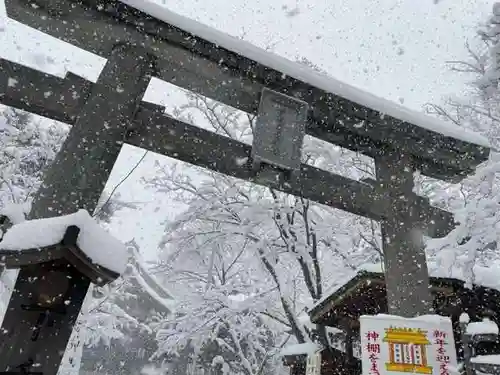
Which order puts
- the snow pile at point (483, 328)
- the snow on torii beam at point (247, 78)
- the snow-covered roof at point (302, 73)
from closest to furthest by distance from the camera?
the snow on torii beam at point (247, 78), the snow-covered roof at point (302, 73), the snow pile at point (483, 328)

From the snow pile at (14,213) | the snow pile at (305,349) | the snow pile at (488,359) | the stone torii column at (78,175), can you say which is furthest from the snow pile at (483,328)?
the snow pile at (14,213)

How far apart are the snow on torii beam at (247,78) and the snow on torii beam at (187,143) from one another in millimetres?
484

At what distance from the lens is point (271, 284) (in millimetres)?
11094

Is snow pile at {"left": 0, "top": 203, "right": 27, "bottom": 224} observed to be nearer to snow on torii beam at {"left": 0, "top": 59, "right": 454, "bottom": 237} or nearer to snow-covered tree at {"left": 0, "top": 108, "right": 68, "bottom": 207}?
snow on torii beam at {"left": 0, "top": 59, "right": 454, "bottom": 237}

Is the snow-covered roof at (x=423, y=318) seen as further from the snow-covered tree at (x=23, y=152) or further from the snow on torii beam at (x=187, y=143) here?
the snow-covered tree at (x=23, y=152)

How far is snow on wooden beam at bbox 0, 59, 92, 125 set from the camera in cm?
399

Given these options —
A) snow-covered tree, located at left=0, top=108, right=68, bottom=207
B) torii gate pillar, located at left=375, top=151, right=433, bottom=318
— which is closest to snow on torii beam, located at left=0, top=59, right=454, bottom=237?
torii gate pillar, located at left=375, top=151, right=433, bottom=318

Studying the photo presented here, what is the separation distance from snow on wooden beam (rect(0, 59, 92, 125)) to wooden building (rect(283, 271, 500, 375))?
13.7 feet

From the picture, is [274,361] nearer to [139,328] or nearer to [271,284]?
[271,284]

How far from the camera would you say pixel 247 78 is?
4.64 meters

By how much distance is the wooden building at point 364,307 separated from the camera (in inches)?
225

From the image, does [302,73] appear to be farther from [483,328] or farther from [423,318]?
[483,328]

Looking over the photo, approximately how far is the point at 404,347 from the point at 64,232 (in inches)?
126

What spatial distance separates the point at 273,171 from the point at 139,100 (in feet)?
5.08
